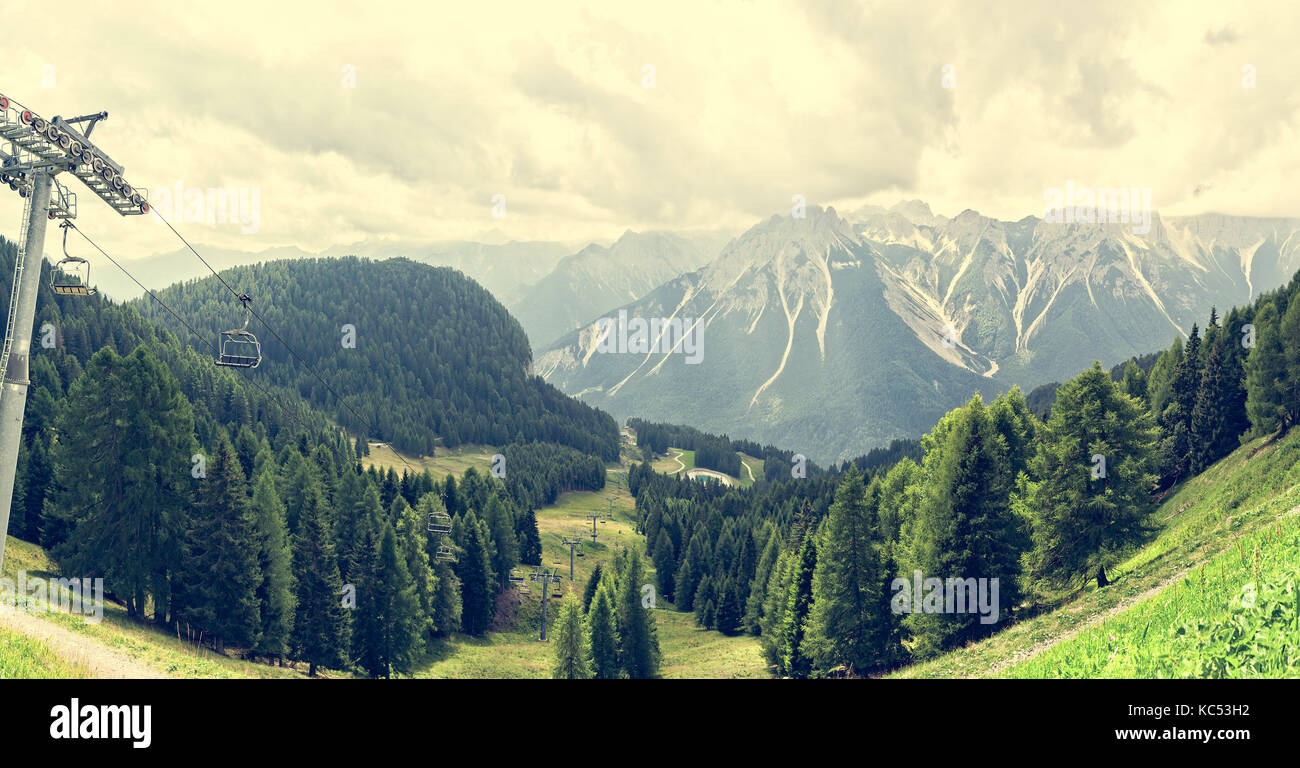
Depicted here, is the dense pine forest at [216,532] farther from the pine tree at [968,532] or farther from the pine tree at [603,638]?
the pine tree at [968,532]

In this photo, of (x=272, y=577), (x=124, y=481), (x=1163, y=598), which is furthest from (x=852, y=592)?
(x=124, y=481)

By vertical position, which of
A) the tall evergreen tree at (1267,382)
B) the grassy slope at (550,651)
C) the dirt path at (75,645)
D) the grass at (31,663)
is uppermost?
the tall evergreen tree at (1267,382)

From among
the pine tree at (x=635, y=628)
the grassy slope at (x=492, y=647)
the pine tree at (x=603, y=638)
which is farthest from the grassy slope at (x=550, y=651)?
the pine tree at (x=603, y=638)

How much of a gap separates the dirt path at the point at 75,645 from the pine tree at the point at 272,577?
51.8 ft

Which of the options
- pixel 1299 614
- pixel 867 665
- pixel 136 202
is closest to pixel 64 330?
pixel 136 202

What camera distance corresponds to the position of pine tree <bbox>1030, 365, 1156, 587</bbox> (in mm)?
36656

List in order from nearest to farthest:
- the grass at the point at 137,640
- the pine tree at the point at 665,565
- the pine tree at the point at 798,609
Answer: the grass at the point at 137,640
the pine tree at the point at 798,609
the pine tree at the point at 665,565

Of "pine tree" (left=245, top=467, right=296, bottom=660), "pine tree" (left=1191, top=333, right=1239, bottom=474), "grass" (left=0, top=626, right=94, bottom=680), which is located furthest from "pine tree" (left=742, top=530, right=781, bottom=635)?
"grass" (left=0, top=626, right=94, bottom=680)

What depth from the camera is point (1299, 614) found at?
14.9 m

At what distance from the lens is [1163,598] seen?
24.1 m

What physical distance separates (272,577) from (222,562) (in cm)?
371

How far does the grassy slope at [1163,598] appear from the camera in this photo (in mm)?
18172

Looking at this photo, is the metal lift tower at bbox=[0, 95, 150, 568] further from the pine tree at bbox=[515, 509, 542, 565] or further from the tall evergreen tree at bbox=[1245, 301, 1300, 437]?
the pine tree at bbox=[515, 509, 542, 565]
